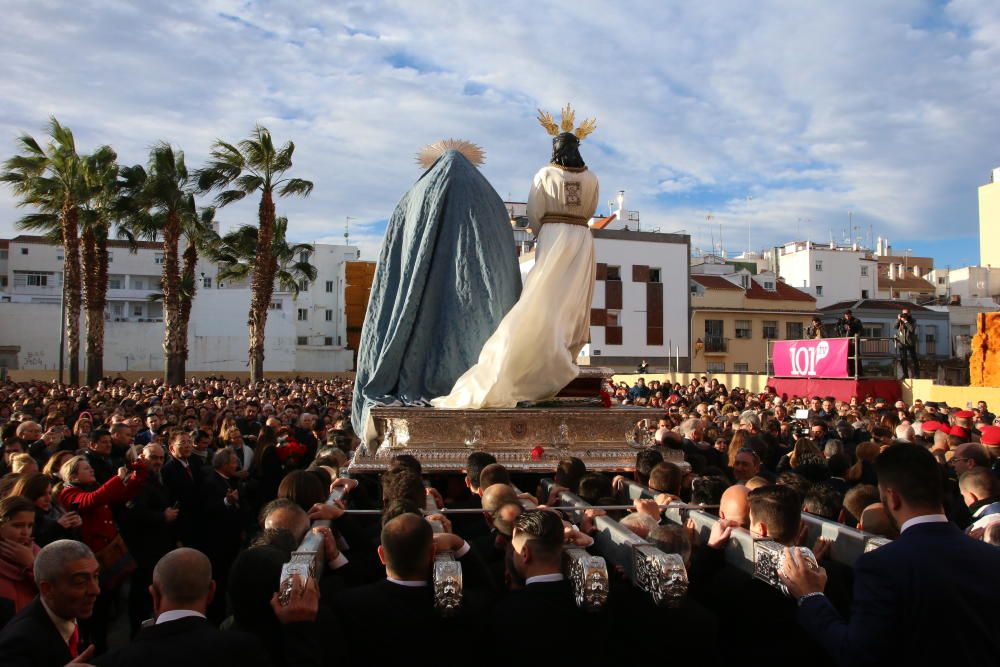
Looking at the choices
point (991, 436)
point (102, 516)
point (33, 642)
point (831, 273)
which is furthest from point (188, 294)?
point (831, 273)

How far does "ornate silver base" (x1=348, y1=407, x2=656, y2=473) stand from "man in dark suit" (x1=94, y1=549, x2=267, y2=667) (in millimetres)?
5080

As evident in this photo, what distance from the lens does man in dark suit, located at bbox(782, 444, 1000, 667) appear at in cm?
241

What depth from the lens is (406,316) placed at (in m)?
9.38

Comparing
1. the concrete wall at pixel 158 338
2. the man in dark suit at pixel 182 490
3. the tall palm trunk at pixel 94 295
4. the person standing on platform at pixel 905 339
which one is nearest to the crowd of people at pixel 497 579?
the man in dark suit at pixel 182 490

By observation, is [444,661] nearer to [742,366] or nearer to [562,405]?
[562,405]

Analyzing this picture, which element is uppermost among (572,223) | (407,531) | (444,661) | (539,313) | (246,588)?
(572,223)

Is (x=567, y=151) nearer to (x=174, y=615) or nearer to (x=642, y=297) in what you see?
(x=174, y=615)

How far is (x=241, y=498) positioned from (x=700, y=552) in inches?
197

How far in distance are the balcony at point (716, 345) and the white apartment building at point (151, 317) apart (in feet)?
72.0

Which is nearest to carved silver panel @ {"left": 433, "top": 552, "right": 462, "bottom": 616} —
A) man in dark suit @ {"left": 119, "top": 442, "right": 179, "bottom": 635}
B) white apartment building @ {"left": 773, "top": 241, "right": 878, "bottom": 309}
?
man in dark suit @ {"left": 119, "top": 442, "right": 179, "bottom": 635}

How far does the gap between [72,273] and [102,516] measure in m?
24.0

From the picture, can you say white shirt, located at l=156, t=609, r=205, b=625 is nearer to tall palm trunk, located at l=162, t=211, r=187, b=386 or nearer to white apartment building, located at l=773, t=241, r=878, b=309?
tall palm trunk, located at l=162, t=211, r=187, b=386

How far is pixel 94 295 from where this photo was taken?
2600 cm

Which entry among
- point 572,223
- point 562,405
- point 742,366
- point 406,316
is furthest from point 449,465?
point 742,366
